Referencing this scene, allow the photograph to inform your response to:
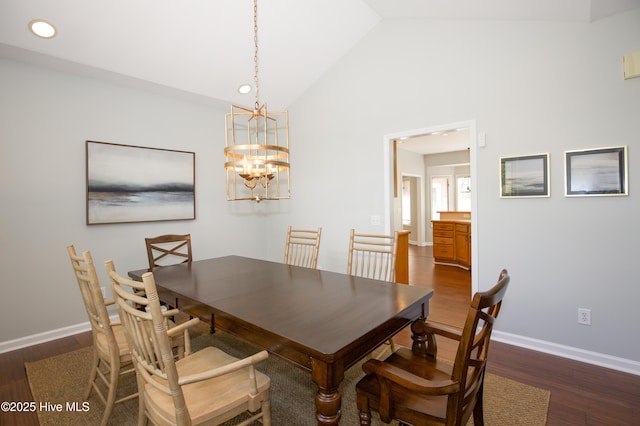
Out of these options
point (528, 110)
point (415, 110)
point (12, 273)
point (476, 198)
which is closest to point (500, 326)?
point (476, 198)

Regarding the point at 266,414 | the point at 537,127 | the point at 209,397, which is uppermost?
the point at 537,127

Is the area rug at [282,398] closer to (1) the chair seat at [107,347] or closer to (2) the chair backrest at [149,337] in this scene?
(1) the chair seat at [107,347]

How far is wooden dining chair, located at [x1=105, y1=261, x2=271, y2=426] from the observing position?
1.16 metres

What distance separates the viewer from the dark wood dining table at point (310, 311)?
1251 millimetres

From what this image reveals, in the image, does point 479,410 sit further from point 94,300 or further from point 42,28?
point 42,28

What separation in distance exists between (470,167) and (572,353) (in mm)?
1792

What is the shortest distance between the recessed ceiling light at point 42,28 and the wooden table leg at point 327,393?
3375mm

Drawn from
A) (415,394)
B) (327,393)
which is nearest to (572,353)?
(415,394)

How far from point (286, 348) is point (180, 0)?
120 inches

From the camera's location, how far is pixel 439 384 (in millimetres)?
1158

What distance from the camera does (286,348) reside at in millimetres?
1361

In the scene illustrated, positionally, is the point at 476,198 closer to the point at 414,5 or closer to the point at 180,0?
the point at 414,5

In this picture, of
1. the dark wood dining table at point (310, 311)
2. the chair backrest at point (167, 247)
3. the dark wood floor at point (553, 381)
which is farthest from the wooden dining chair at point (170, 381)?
the chair backrest at point (167, 247)

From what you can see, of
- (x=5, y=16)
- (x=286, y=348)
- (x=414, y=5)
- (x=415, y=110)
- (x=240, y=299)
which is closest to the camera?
(x=286, y=348)
